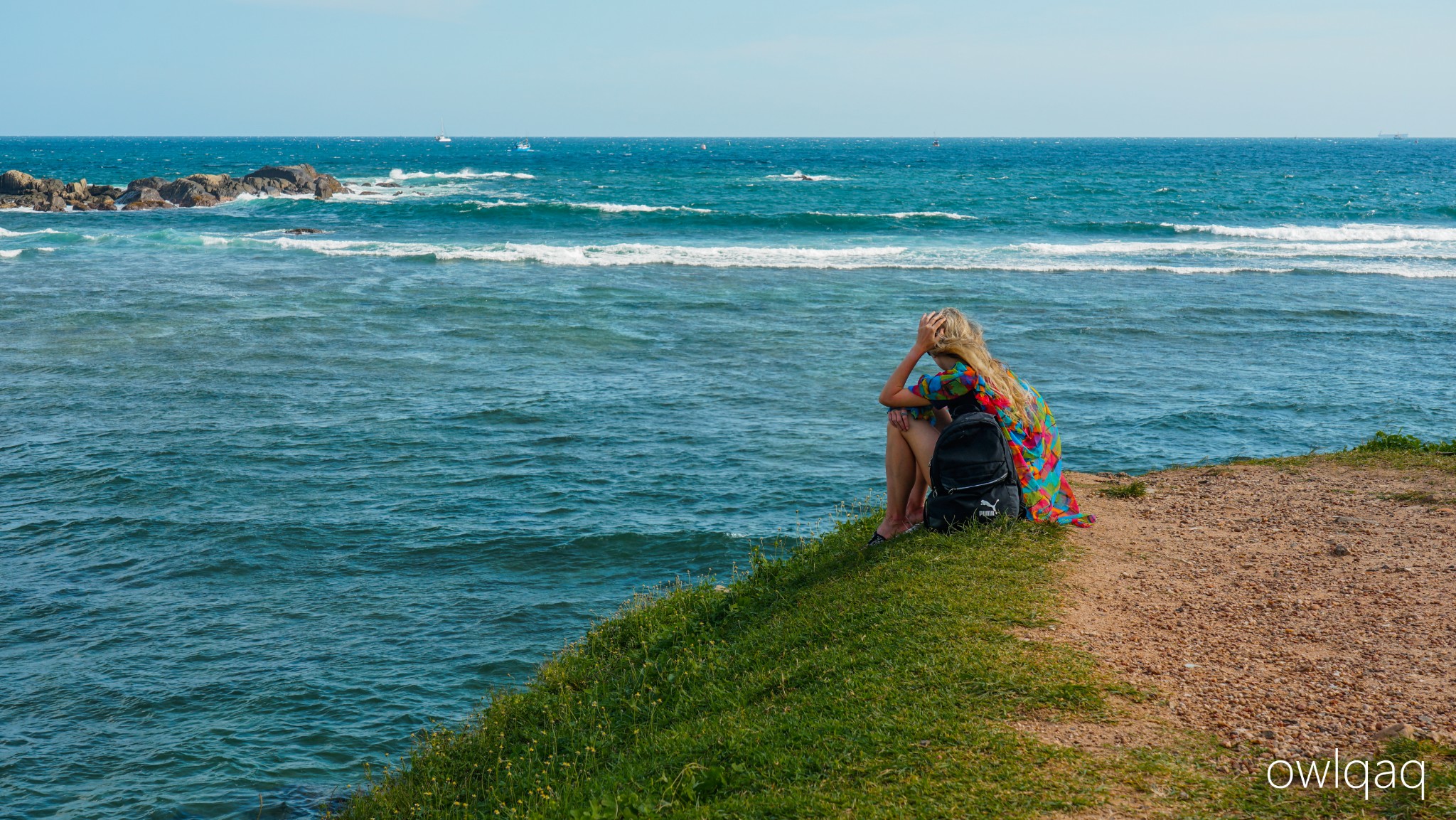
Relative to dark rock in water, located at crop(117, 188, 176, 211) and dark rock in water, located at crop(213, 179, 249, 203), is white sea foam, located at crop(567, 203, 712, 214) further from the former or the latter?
dark rock in water, located at crop(117, 188, 176, 211)

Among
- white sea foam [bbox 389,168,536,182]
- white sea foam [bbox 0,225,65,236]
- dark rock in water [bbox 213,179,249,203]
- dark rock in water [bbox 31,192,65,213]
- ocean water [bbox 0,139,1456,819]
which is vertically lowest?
ocean water [bbox 0,139,1456,819]

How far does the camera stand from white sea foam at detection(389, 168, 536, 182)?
8156 cm

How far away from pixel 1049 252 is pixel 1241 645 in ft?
105

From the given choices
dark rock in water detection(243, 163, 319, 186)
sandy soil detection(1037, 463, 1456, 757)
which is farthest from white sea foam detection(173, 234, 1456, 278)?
dark rock in water detection(243, 163, 319, 186)

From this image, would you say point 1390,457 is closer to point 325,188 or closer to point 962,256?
point 962,256

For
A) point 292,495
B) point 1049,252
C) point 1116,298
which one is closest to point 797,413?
point 292,495

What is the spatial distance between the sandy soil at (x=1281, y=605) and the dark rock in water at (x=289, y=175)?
61280mm

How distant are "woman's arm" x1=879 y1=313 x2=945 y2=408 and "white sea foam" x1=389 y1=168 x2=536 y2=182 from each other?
245 feet

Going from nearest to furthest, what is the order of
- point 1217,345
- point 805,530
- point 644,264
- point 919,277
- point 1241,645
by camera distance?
point 1241,645 < point 805,530 < point 1217,345 < point 919,277 < point 644,264

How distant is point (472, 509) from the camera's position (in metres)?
11.3

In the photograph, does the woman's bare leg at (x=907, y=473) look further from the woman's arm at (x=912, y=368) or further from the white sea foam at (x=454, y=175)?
the white sea foam at (x=454, y=175)

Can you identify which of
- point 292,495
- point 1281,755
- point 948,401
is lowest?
point 292,495

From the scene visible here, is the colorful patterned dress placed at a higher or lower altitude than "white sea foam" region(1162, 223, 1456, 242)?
lower

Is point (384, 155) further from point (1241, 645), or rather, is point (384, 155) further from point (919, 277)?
point (1241, 645)
